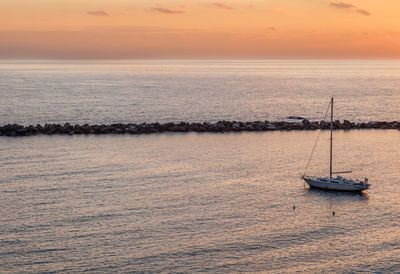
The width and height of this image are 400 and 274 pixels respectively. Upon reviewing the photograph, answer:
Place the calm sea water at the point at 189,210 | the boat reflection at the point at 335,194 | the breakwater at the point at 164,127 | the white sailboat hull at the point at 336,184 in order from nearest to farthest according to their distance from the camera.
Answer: the calm sea water at the point at 189,210
the boat reflection at the point at 335,194
the white sailboat hull at the point at 336,184
the breakwater at the point at 164,127

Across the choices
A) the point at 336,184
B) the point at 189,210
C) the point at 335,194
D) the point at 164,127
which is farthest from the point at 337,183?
the point at 164,127

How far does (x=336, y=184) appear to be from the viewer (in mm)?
49125

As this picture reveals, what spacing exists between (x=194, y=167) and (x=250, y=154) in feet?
33.7

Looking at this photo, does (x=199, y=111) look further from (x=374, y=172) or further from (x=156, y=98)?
(x=374, y=172)

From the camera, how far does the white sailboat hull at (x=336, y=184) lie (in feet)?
158

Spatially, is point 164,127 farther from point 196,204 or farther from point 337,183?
point 196,204

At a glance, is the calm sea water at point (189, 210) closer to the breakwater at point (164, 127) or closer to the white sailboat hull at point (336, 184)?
the white sailboat hull at point (336, 184)

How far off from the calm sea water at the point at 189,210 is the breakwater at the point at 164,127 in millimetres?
8351

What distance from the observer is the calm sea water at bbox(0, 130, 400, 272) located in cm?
3375

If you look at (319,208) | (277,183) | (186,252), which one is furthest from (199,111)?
(186,252)

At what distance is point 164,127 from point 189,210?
129 feet

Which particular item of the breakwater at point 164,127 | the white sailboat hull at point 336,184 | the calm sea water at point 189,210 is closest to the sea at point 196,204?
the calm sea water at point 189,210

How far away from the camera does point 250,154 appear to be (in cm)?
6412

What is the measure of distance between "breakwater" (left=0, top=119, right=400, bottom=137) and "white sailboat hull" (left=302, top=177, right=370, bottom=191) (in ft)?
106
